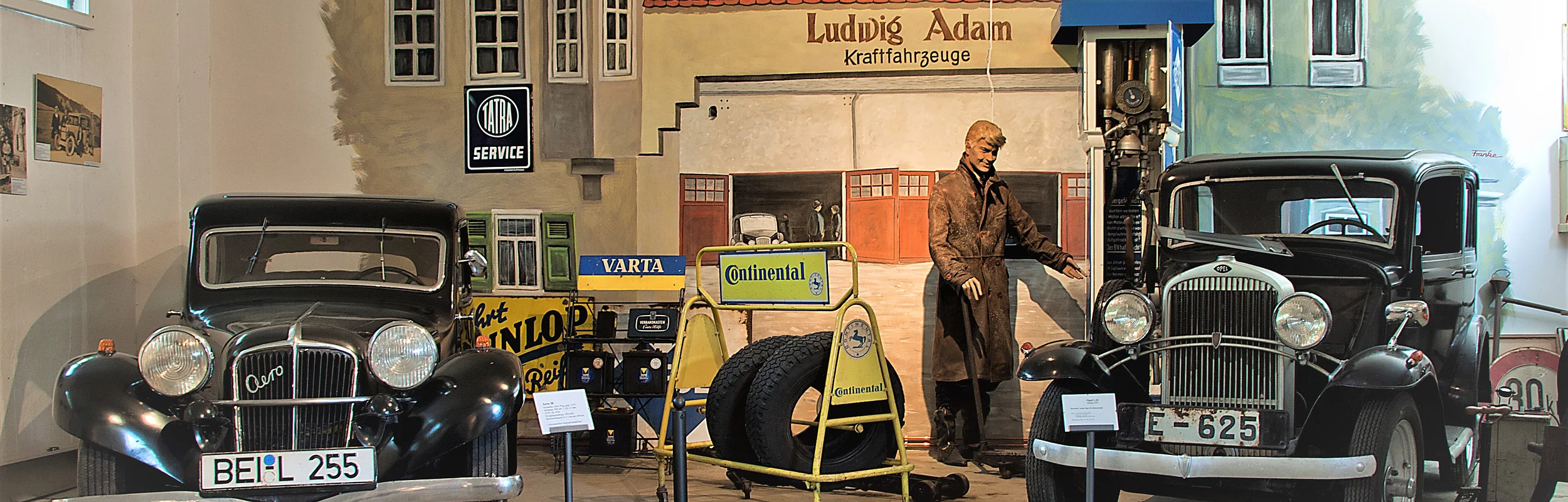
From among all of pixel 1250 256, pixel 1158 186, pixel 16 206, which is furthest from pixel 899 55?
pixel 16 206

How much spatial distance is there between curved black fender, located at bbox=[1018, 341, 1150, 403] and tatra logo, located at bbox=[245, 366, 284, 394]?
2414 mm

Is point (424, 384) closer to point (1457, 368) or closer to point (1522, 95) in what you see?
point (1457, 368)

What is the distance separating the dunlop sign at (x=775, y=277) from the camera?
4.20 meters

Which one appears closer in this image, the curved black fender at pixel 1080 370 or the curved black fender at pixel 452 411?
the curved black fender at pixel 452 411

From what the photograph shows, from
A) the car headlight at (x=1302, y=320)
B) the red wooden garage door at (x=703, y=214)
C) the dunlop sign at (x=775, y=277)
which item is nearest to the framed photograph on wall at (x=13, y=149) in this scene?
the red wooden garage door at (x=703, y=214)

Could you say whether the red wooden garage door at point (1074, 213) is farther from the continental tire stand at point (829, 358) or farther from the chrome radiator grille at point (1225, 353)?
the chrome radiator grille at point (1225, 353)

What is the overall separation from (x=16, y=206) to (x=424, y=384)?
277 centimetres

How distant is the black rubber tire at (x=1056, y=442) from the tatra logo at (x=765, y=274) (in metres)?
0.99

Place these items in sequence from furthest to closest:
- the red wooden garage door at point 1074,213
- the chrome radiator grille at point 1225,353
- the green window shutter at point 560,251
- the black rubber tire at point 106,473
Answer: the green window shutter at point 560,251, the red wooden garage door at point 1074,213, the chrome radiator grille at point 1225,353, the black rubber tire at point 106,473

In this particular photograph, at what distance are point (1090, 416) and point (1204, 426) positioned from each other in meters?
0.41

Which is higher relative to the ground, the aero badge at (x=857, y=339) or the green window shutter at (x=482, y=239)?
the green window shutter at (x=482, y=239)

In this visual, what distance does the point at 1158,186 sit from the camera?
14.8ft

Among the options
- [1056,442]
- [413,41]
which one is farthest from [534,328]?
[1056,442]

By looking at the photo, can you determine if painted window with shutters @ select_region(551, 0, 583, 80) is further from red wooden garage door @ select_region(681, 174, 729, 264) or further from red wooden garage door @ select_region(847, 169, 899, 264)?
red wooden garage door @ select_region(847, 169, 899, 264)
